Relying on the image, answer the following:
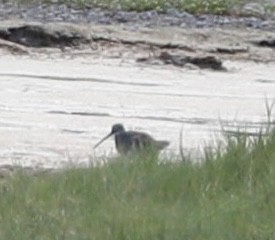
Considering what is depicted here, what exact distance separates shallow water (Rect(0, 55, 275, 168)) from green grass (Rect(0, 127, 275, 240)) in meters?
1.67

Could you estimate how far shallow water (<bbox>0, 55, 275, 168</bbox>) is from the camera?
453 inches

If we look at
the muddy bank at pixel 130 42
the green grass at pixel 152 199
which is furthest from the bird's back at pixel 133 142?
the muddy bank at pixel 130 42

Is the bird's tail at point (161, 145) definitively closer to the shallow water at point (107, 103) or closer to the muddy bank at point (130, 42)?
the shallow water at point (107, 103)

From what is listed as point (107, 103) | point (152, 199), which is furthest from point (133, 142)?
point (107, 103)

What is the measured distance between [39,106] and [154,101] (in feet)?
4.30

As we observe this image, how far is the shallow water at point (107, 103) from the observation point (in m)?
11.5

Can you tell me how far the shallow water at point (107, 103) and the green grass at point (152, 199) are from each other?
65.7 inches

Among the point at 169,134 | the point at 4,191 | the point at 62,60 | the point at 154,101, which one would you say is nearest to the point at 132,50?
the point at 62,60

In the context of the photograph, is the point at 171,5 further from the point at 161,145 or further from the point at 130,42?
the point at 161,145

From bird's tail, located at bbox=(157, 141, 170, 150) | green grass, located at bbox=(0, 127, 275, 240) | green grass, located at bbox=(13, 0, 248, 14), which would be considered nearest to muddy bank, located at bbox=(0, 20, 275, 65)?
green grass, located at bbox=(13, 0, 248, 14)

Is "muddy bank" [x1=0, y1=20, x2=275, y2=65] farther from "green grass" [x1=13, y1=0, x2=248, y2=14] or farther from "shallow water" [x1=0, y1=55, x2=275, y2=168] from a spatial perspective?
"green grass" [x1=13, y1=0, x2=248, y2=14]

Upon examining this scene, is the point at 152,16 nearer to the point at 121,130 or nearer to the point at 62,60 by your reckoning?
the point at 62,60

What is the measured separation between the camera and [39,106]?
44.4 ft

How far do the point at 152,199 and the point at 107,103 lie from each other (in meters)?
5.88
